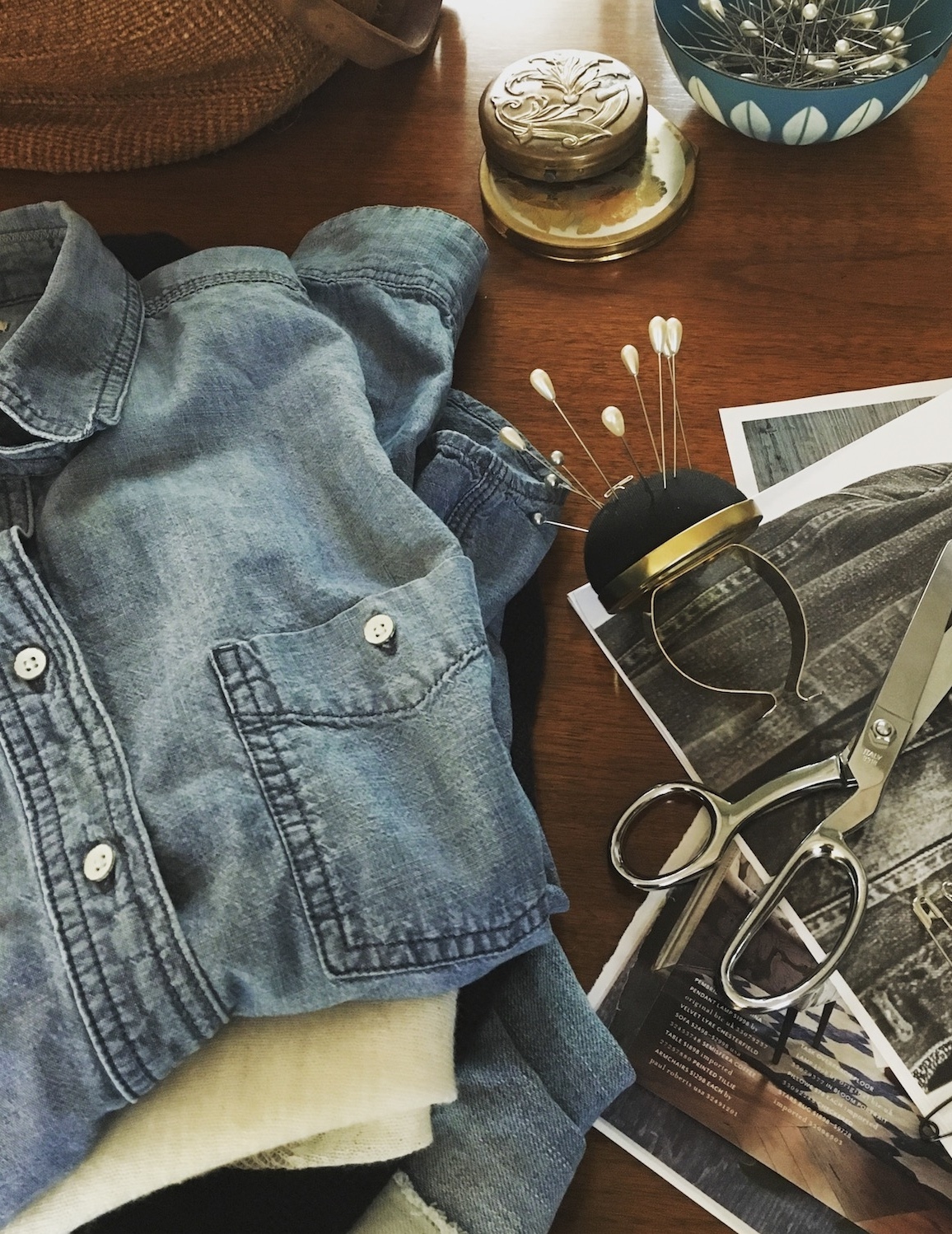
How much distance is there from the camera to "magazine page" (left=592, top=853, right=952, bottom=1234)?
1.37 ft

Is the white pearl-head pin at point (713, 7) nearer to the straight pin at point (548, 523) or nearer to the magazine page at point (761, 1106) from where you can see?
the straight pin at point (548, 523)

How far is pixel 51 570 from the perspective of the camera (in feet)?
1.56

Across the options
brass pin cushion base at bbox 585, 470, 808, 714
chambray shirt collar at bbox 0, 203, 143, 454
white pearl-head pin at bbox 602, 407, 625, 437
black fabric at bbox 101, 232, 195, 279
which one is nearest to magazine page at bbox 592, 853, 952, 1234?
brass pin cushion base at bbox 585, 470, 808, 714

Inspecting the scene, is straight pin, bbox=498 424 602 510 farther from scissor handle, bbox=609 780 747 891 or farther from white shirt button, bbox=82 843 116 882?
white shirt button, bbox=82 843 116 882

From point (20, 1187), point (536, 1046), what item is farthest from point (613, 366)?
point (20, 1187)

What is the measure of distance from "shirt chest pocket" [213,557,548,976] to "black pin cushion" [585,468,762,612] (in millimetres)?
76

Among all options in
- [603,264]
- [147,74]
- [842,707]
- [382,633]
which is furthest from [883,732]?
[147,74]

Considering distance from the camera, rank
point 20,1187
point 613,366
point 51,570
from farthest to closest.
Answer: point 613,366 → point 51,570 → point 20,1187

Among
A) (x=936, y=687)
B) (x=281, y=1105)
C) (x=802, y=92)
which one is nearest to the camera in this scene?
(x=281, y=1105)

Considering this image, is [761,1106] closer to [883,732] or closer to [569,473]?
[883,732]

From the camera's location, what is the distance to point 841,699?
500mm

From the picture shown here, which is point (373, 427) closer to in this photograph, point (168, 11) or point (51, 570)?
point (51, 570)

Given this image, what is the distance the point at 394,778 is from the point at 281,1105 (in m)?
0.13

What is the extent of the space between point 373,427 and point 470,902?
247 mm
